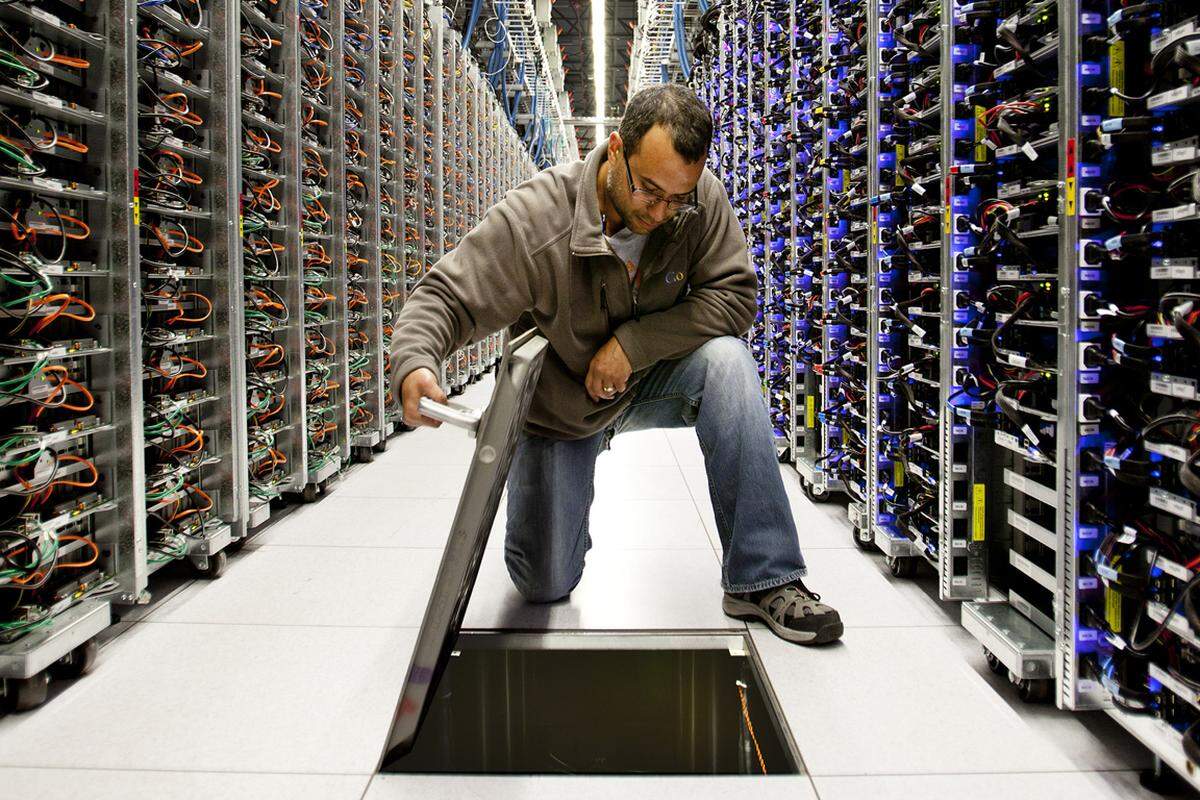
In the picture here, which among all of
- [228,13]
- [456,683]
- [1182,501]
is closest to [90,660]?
[456,683]

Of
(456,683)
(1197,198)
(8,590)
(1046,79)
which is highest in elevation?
(1046,79)

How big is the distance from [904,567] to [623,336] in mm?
1251

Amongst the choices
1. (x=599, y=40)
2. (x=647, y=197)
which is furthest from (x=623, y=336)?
(x=599, y=40)

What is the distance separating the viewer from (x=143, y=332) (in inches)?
99.3

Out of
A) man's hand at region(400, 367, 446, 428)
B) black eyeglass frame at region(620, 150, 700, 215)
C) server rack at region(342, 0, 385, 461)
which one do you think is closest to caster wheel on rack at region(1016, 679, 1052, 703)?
black eyeglass frame at region(620, 150, 700, 215)

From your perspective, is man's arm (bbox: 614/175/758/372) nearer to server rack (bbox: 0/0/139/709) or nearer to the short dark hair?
the short dark hair

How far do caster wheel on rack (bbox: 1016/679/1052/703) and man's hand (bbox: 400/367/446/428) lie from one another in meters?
1.32

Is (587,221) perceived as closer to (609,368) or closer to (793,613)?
(609,368)

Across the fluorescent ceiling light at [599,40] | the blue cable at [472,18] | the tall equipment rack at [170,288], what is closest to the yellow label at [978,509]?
the tall equipment rack at [170,288]

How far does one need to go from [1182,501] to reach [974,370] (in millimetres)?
866

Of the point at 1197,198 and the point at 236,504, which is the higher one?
the point at 1197,198

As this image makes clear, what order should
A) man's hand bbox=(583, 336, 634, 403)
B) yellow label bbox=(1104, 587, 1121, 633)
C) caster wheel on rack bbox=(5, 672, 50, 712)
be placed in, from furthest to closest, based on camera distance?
1. man's hand bbox=(583, 336, 634, 403)
2. caster wheel on rack bbox=(5, 672, 50, 712)
3. yellow label bbox=(1104, 587, 1121, 633)

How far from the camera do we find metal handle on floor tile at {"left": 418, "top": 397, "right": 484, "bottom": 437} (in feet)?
4.22

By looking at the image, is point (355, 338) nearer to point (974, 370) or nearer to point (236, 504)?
point (236, 504)
